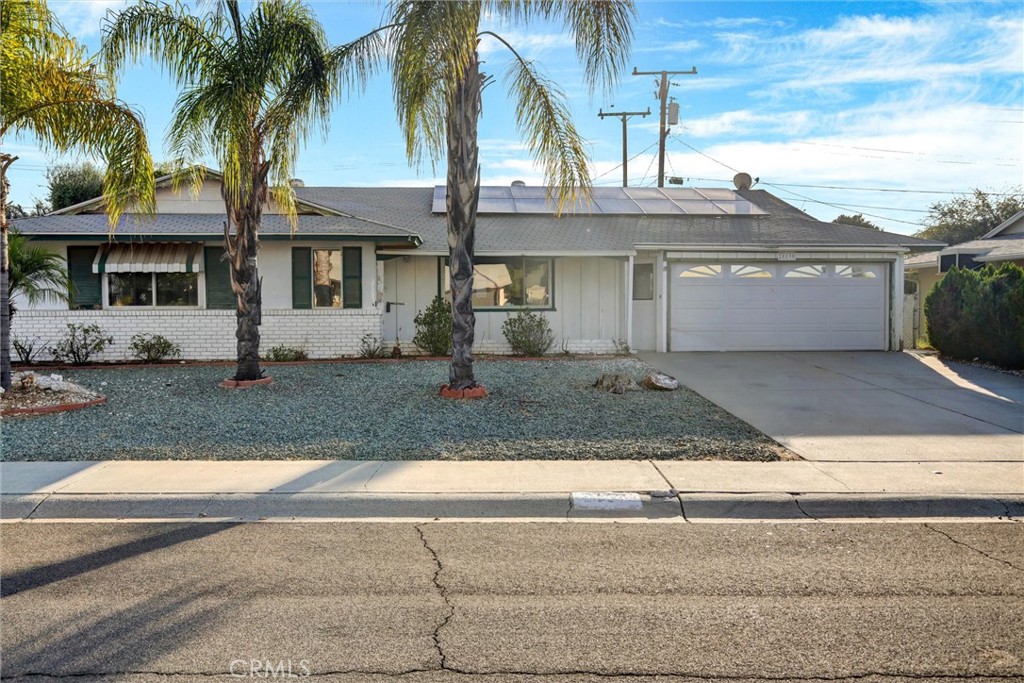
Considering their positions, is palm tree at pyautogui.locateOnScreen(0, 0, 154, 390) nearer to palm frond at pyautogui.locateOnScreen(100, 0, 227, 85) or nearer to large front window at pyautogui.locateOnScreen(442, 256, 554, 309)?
palm frond at pyautogui.locateOnScreen(100, 0, 227, 85)

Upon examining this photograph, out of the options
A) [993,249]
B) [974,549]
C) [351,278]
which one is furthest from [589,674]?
[993,249]

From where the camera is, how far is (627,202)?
21.6 meters

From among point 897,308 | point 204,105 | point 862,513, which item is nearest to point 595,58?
point 204,105

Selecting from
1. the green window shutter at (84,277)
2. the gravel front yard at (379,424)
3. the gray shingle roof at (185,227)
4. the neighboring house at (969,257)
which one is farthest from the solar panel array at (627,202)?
the green window shutter at (84,277)

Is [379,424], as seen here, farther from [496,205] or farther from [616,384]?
[496,205]

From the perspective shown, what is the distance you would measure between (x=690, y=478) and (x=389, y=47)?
7240mm

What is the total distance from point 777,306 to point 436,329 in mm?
8171

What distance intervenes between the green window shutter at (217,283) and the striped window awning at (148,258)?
237 millimetres

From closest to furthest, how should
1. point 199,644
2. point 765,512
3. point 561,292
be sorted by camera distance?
1. point 199,644
2. point 765,512
3. point 561,292

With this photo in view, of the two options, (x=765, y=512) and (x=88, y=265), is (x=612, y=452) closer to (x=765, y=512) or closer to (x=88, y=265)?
(x=765, y=512)

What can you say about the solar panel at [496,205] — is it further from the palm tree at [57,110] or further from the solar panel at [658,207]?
the palm tree at [57,110]

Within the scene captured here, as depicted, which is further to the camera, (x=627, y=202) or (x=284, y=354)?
(x=627, y=202)

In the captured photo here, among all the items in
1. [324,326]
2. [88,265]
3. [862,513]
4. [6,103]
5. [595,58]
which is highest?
[595,58]

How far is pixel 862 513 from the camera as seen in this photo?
6422 mm
